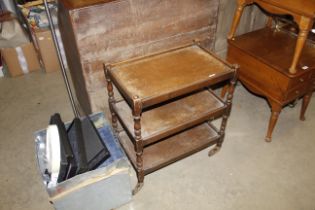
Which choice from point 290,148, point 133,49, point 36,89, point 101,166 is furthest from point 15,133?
point 290,148

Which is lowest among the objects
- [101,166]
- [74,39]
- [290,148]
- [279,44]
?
[290,148]

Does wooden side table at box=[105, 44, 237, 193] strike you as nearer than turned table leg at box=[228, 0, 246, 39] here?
Yes

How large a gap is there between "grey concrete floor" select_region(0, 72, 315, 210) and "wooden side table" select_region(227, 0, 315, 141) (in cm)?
16

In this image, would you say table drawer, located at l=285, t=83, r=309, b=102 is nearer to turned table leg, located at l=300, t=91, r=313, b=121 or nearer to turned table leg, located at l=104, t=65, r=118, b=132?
turned table leg, located at l=300, t=91, r=313, b=121

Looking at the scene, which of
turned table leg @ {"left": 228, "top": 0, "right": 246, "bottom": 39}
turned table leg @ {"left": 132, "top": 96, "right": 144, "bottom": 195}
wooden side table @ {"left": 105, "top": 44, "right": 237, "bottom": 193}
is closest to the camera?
turned table leg @ {"left": 132, "top": 96, "right": 144, "bottom": 195}

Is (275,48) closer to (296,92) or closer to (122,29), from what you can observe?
(296,92)

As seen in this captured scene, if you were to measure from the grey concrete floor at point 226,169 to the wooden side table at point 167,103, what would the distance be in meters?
0.17

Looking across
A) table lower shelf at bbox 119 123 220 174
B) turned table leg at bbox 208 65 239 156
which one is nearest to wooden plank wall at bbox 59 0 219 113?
table lower shelf at bbox 119 123 220 174

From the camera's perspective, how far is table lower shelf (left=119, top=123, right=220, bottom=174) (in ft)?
5.36

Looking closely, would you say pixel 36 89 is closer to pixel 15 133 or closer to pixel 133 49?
pixel 15 133

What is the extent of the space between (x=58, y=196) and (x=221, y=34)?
60.8 inches

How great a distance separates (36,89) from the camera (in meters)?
2.50

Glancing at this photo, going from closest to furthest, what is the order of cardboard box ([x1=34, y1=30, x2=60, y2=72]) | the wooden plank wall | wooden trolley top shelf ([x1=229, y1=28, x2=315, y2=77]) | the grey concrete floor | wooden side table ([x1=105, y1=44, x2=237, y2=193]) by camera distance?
wooden side table ([x1=105, y1=44, x2=237, y2=193]), the wooden plank wall, the grey concrete floor, wooden trolley top shelf ([x1=229, y1=28, x2=315, y2=77]), cardboard box ([x1=34, y1=30, x2=60, y2=72])

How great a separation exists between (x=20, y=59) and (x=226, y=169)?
2093 millimetres
